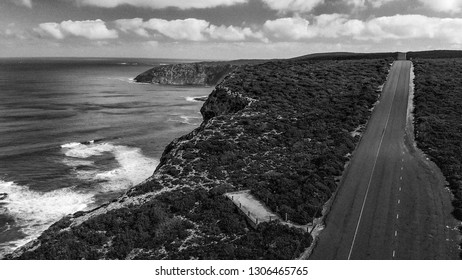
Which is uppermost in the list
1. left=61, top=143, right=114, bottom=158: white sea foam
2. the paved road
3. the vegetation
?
the vegetation

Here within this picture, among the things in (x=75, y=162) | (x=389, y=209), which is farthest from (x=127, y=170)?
(x=389, y=209)

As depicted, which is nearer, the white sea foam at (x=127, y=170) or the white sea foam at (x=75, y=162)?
the white sea foam at (x=127, y=170)

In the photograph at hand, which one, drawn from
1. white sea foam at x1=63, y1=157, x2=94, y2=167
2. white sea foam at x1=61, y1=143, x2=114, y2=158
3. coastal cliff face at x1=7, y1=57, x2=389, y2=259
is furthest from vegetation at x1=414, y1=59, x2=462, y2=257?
white sea foam at x1=61, y1=143, x2=114, y2=158

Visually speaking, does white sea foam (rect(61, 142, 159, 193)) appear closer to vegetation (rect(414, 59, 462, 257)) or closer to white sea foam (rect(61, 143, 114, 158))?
white sea foam (rect(61, 143, 114, 158))

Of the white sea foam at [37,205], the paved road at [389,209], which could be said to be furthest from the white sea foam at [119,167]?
the paved road at [389,209]

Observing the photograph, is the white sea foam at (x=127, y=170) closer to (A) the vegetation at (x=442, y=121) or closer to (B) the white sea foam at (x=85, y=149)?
(B) the white sea foam at (x=85, y=149)
